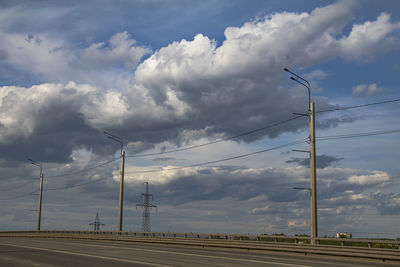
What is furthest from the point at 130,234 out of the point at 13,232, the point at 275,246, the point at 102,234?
the point at 13,232

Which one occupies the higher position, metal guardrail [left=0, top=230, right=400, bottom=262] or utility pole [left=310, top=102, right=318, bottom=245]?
utility pole [left=310, top=102, right=318, bottom=245]

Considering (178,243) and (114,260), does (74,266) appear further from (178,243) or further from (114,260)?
(178,243)

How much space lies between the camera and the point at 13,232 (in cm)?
6944

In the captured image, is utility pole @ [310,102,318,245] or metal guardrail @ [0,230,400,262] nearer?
metal guardrail @ [0,230,400,262]

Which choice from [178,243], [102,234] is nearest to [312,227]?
[178,243]

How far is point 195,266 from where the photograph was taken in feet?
57.0

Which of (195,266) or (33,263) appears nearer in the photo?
(195,266)

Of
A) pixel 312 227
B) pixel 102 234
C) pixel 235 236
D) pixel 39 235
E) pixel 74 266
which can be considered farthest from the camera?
pixel 39 235

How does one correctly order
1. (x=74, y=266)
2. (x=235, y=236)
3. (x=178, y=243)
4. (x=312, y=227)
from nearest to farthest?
1. (x=74, y=266)
2. (x=312, y=227)
3. (x=235, y=236)
4. (x=178, y=243)

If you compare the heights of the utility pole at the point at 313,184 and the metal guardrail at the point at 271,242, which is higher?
the utility pole at the point at 313,184

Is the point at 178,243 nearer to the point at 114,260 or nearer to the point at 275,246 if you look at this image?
the point at 275,246

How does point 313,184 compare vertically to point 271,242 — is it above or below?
above

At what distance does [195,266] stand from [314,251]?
1069 cm

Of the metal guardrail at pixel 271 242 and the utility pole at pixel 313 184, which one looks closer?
the metal guardrail at pixel 271 242
